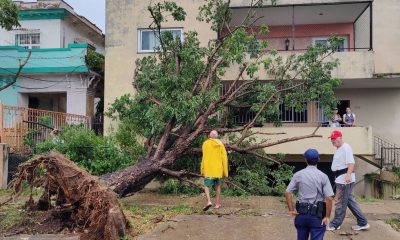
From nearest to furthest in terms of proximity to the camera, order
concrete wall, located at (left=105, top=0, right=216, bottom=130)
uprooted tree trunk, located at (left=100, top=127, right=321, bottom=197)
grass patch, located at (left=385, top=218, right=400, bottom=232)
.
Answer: grass patch, located at (left=385, top=218, right=400, bottom=232)
uprooted tree trunk, located at (left=100, top=127, right=321, bottom=197)
concrete wall, located at (left=105, top=0, right=216, bottom=130)

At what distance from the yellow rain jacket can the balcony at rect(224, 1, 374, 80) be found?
6221 mm

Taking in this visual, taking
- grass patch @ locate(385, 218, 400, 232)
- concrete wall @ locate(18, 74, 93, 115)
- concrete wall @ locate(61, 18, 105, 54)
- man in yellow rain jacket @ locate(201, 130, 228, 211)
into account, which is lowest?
grass patch @ locate(385, 218, 400, 232)

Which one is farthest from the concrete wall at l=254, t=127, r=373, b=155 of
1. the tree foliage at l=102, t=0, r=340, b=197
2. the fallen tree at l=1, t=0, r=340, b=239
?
the tree foliage at l=102, t=0, r=340, b=197

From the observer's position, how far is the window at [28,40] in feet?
67.1

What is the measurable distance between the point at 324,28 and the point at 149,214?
12266 mm

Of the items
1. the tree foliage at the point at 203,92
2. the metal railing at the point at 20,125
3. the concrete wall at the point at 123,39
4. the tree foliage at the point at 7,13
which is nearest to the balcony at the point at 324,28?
the tree foliage at the point at 203,92

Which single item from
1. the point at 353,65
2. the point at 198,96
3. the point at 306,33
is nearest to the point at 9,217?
the point at 198,96

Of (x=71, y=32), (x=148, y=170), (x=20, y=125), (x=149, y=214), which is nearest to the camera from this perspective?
(x=149, y=214)

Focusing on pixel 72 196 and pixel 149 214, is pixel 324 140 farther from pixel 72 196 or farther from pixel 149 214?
pixel 72 196

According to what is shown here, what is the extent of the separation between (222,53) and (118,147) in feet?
15.1

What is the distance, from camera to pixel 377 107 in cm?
1783

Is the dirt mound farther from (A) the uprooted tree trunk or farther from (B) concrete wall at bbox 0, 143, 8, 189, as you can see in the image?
(B) concrete wall at bbox 0, 143, 8, 189

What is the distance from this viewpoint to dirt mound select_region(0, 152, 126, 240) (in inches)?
268

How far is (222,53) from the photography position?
37.9 ft
